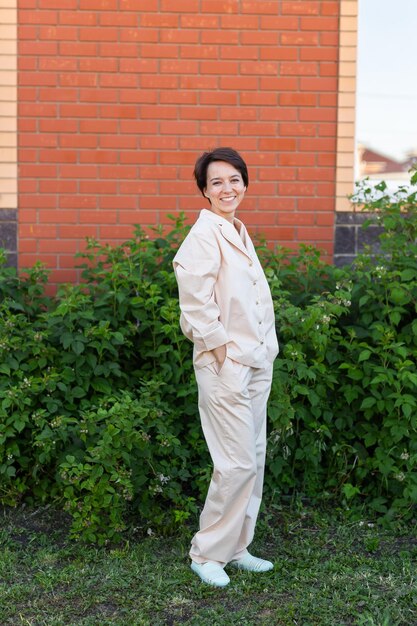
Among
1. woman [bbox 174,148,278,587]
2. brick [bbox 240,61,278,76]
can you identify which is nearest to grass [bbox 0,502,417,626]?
woman [bbox 174,148,278,587]

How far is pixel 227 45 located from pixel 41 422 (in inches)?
122

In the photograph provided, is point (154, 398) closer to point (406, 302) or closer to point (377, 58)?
point (406, 302)

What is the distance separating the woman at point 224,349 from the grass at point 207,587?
0.70 ft

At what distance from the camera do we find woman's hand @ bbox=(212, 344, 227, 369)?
4.10m

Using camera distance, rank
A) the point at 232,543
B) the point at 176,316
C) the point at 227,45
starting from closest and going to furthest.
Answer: the point at 232,543 → the point at 176,316 → the point at 227,45

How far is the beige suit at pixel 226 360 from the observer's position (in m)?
4.08

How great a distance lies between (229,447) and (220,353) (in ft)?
1.46

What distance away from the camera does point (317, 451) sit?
17.2ft

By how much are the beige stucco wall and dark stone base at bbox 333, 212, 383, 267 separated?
82mm

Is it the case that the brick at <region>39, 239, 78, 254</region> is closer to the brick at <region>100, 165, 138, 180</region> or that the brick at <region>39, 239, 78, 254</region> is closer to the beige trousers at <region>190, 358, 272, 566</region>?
the brick at <region>100, 165, 138, 180</region>

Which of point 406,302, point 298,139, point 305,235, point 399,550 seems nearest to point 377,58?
point 298,139

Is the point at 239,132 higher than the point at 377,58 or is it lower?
lower

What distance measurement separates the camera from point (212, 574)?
420cm

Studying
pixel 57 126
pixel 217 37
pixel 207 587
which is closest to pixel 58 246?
pixel 57 126
